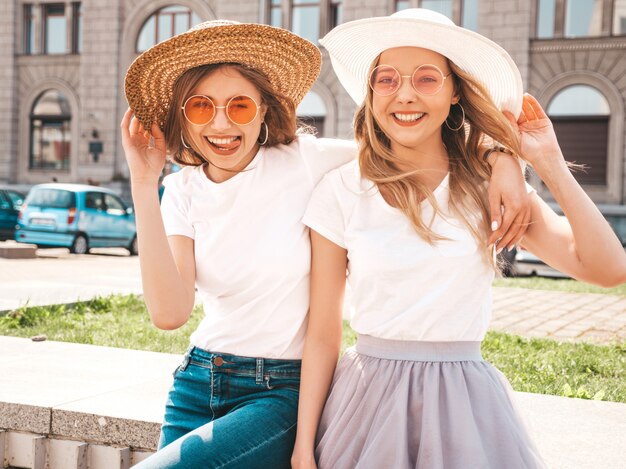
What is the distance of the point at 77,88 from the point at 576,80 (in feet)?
59.6

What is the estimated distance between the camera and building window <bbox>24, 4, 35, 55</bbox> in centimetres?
3095

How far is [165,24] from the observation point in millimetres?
29094

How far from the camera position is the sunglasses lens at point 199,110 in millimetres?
2766

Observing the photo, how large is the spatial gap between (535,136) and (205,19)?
27.3m

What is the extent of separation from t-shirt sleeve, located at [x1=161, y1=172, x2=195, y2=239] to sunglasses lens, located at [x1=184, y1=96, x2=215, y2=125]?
28cm

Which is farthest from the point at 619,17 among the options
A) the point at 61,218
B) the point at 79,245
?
the point at 61,218

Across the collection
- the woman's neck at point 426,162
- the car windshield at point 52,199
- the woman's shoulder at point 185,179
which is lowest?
the car windshield at point 52,199

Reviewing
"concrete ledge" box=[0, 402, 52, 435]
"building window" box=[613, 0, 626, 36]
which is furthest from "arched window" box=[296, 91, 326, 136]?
"concrete ledge" box=[0, 402, 52, 435]

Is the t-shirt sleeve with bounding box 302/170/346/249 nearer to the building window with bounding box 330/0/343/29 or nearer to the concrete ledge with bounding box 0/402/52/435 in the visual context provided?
the concrete ledge with bounding box 0/402/52/435

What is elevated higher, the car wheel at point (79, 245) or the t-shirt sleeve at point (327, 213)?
the t-shirt sleeve at point (327, 213)

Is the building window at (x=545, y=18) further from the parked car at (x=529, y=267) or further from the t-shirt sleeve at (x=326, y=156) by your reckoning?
the t-shirt sleeve at (x=326, y=156)

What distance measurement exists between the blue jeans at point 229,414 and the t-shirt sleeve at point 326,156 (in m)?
0.68

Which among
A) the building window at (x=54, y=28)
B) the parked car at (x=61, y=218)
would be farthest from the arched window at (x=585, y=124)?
the building window at (x=54, y=28)

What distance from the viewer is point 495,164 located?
262 centimetres
